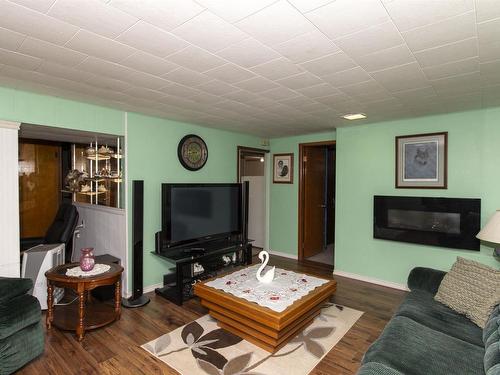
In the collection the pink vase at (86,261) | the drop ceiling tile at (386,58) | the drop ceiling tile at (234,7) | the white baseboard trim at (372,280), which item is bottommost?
the white baseboard trim at (372,280)

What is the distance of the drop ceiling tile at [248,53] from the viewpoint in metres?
1.77

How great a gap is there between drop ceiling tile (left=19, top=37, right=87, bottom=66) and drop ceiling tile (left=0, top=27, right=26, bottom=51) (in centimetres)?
3

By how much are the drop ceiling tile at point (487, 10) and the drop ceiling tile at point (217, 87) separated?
1.71 metres

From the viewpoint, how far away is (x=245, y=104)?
312cm

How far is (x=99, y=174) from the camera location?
13.0 feet

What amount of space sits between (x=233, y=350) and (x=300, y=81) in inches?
91.6

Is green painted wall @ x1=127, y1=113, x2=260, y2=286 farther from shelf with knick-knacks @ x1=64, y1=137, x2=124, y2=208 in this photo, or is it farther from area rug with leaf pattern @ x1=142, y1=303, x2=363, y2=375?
area rug with leaf pattern @ x1=142, y1=303, x2=363, y2=375

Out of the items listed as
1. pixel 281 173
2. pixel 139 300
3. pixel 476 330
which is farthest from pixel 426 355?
pixel 281 173

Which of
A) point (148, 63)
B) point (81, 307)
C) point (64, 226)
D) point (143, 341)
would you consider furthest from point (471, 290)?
point (64, 226)

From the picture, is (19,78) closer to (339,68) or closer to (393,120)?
(339,68)

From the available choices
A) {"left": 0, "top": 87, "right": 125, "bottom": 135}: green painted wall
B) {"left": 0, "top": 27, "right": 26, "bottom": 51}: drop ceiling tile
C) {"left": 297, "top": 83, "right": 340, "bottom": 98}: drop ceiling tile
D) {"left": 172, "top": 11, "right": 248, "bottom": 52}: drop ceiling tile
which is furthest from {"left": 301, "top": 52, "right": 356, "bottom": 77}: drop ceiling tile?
{"left": 0, "top": 87, "right": 125, "bottom": 135}: green painted wall

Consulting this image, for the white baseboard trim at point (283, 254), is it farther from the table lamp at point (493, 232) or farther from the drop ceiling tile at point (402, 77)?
the drop ceiling tile at point (402, 77)

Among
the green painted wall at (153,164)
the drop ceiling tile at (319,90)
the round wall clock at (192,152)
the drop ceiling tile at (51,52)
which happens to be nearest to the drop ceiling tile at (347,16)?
the drop ceiling tile at (319,90)

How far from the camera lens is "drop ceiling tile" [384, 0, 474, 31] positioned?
1.36 m
